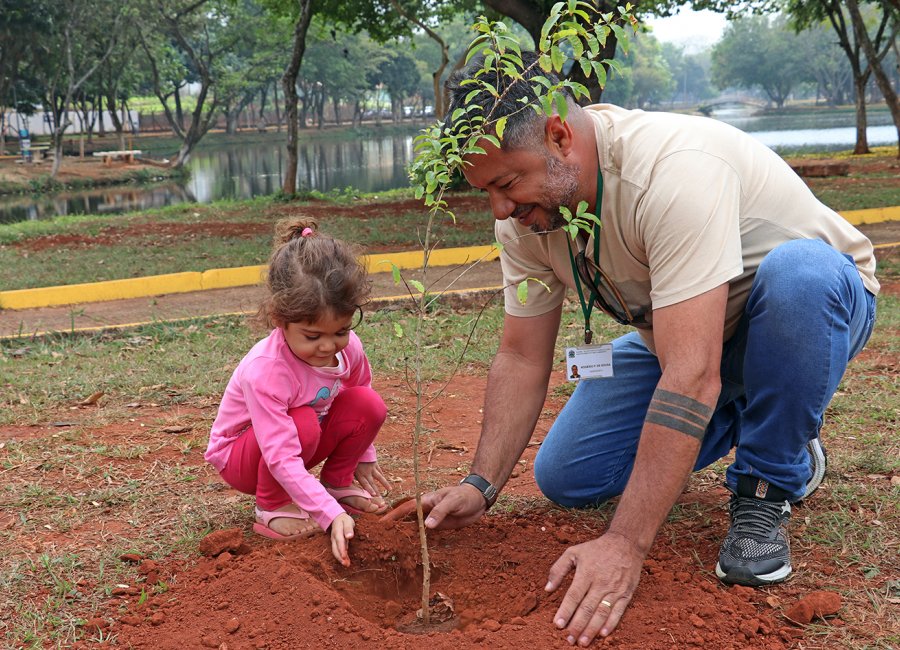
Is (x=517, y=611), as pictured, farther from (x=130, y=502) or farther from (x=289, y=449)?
(x=130, y=502)

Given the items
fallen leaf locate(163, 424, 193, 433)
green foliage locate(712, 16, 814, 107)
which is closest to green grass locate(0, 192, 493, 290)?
fallen leaf locate(163, 424, 193, 433)

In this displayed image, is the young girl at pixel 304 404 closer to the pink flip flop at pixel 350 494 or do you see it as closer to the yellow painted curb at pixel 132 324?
the pink flip flop at pixel 350 494

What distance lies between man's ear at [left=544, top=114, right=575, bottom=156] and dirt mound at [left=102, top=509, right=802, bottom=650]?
1164mm

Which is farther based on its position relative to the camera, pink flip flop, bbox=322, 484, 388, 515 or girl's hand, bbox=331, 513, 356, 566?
pink flip flop, bbox=322, 484, 388, 515

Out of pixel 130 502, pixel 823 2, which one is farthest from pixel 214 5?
pixel 130 502

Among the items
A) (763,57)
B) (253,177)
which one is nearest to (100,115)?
(253,177)

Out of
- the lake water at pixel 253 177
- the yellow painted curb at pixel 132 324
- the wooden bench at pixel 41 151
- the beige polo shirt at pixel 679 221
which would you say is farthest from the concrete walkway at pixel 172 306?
the wooden bench at pixel 41 151

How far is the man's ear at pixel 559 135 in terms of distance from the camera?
237 centimetres

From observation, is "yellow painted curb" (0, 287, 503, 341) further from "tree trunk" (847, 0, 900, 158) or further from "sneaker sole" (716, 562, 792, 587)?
"tree trunk" (847, 0, 900, 158)

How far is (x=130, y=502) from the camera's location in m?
3.27

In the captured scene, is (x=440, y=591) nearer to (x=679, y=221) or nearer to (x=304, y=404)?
(x=304, y=404)

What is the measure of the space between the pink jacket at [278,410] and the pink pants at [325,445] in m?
0.05

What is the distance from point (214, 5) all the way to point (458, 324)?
113ft

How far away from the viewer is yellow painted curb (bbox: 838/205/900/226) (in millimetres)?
9883
